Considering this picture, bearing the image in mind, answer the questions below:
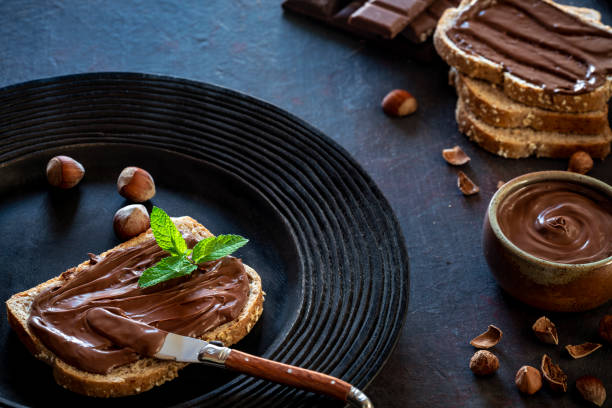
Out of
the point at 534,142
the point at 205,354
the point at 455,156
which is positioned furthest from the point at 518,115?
the point at 205,354

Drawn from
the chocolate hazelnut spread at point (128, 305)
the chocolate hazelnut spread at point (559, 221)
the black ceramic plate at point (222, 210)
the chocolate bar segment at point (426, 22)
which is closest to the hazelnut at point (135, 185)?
the black ceramic plate at point (222, 210)

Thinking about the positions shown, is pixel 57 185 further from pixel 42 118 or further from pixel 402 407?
pixel 402 407

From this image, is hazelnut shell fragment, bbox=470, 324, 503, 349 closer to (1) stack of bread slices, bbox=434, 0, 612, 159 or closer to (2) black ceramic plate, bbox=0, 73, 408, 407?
(2) black ceramic plate, bbox=0, 73, 408, 407

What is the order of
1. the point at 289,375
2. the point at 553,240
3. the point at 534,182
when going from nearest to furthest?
the point at 289,375 < the point at 553,240 < the point at 534,182

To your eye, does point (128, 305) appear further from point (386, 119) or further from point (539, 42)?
point (539, 42)

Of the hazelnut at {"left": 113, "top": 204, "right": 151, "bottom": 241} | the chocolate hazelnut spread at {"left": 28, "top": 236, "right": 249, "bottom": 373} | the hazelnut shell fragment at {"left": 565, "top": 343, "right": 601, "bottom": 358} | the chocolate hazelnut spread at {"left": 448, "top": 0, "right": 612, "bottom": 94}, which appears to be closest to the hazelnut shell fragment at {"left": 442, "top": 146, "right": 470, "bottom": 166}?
the chocolate hazelnut spread at {"left": 448, "top": 0, "right": 612, "bottom": 94}
